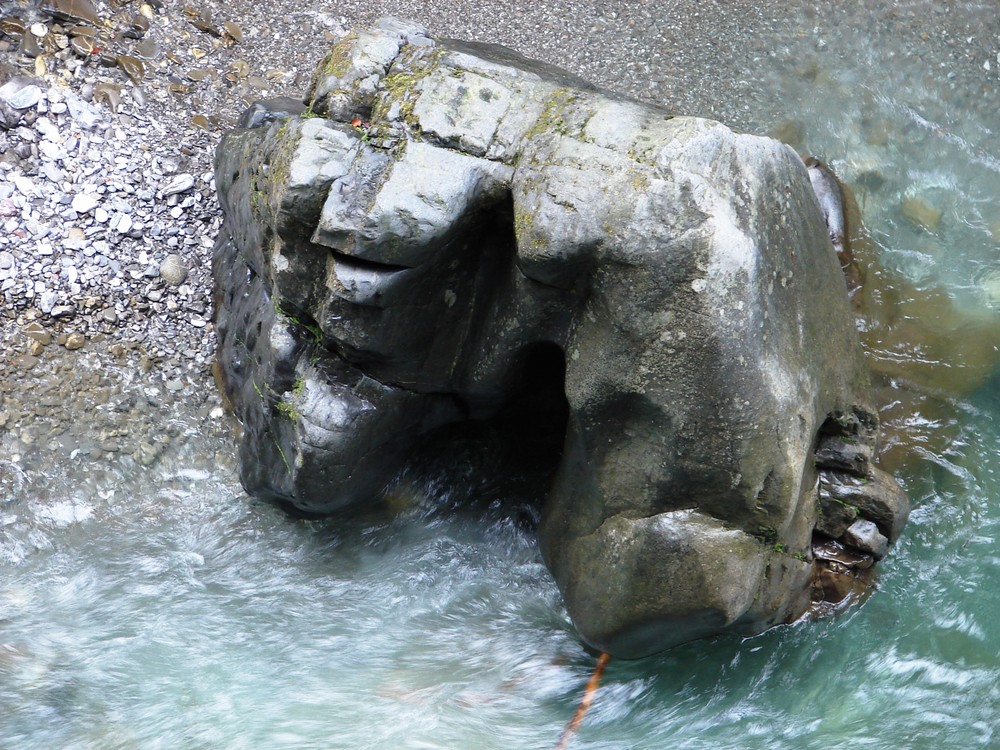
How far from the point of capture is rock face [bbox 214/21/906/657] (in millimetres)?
3336

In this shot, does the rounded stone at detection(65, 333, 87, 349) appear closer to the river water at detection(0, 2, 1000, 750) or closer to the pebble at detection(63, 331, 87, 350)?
the pebble at detection(63, 331, 87, 350)

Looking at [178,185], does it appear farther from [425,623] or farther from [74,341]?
[425,623]

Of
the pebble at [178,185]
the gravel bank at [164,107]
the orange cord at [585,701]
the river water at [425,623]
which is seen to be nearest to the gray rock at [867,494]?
the river water at [425,623]

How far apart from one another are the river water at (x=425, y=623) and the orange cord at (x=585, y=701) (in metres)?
0.03

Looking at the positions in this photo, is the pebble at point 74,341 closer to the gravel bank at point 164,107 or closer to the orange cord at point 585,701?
the gravel bank at point 164,107

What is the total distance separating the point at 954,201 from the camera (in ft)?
17.1

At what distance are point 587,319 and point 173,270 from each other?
262 cm

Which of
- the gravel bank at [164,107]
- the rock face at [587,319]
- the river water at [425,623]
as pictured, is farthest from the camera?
the gravel bank at [164,107]

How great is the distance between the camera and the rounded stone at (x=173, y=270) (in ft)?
16.6

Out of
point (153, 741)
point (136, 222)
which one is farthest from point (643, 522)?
point (136, 222)

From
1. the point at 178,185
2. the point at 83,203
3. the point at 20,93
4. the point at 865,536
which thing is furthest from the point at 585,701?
the point at 20,93

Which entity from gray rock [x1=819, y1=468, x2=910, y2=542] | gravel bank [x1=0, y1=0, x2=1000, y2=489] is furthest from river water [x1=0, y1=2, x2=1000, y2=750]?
gray rock [x1=819, y1=468, x2=910, y2=542]

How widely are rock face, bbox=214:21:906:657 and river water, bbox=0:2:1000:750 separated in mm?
354

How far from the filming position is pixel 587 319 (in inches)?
139
